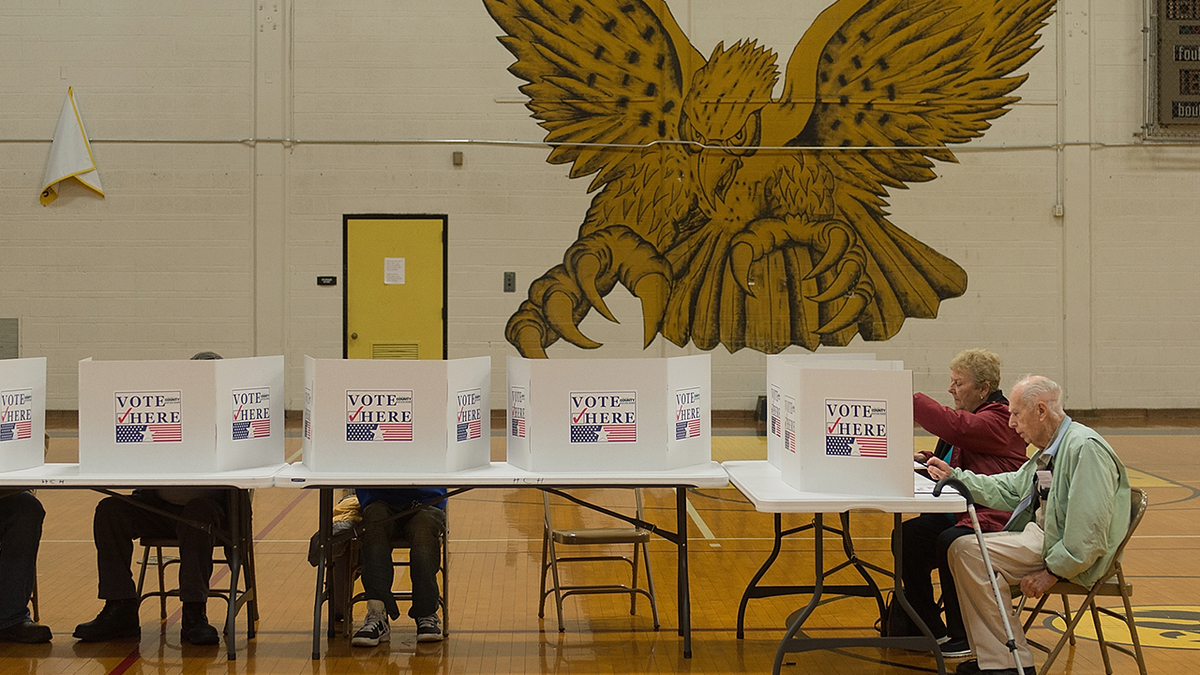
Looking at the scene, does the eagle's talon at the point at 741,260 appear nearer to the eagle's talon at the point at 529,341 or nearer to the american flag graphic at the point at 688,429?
the eagle's talon at the point at 529,341

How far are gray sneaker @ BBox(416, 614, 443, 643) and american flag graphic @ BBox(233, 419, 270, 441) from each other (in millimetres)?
941

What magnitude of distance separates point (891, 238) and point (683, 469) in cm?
730

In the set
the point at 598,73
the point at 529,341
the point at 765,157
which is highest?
the point at 598,73

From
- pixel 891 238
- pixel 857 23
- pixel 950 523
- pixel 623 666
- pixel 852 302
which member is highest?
pixel 857 23

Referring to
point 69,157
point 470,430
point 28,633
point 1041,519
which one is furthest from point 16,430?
point 69,157

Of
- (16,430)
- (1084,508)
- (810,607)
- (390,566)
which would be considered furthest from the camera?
(390,566)

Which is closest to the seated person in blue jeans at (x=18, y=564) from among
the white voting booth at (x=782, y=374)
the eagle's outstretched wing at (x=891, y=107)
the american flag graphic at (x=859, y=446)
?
the white voting booth at (x=782, y=374)

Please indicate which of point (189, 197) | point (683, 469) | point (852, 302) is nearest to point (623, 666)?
point (683, 469)

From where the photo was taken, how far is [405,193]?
10250mm

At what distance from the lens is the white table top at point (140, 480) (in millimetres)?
3578

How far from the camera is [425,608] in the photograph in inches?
155

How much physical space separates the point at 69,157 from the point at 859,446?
369 inches

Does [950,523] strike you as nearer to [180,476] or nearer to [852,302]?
[180,476]

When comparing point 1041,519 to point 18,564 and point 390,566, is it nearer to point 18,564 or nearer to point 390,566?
point 390,566
